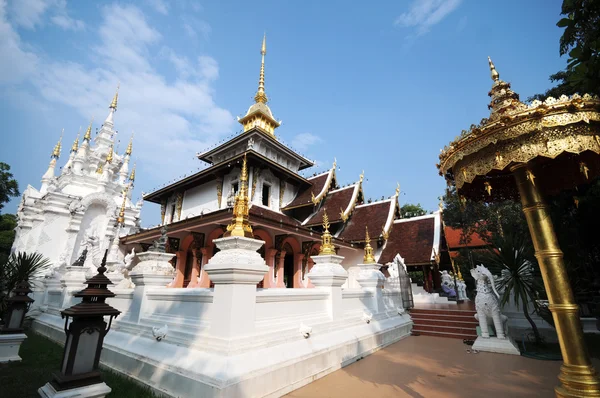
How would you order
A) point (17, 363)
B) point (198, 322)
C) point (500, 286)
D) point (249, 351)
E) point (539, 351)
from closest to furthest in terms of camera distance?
1. point (249, 351)
2. point (198, 322)
3. point (17, 363)
4. point (539, 351)
5. point (500, 286)

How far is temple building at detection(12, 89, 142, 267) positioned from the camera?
16047mm

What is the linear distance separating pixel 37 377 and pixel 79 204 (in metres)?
15.6

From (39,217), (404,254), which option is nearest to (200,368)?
(404,254)

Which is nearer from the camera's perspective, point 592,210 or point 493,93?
point 493,93

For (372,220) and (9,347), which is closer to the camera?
(9,347)

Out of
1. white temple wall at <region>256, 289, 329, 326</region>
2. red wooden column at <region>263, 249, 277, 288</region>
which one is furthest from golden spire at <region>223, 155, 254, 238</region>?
red wooden column at <region>263, 249, 277, 288</region>

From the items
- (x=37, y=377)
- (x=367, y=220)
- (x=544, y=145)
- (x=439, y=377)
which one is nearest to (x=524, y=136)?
(x=544, y=145)

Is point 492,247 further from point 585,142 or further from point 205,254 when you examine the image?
point 205,254

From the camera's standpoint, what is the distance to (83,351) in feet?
9.77

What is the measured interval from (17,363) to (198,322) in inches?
167

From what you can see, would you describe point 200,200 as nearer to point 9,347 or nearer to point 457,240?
point 9,347

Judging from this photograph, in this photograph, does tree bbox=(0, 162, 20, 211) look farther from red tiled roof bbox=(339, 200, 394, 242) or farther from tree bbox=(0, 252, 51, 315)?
red tiled roof bbox=(339, 200, 394, 242)

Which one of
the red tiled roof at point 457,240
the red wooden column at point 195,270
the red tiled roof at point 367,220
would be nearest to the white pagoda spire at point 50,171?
the red wooden column at point 195,270

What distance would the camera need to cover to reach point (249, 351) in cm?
360
